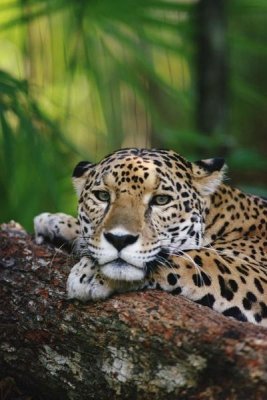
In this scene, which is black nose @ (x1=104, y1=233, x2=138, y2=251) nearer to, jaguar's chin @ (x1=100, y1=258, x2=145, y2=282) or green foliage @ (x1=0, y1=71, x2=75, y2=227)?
jaguar's chin @ (x1=100, y1=258, x2=145, y2=282)

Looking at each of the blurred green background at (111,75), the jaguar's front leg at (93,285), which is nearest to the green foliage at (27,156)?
the blurred green background at (111,75)

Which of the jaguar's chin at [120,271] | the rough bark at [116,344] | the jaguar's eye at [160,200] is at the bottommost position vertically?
the rough bark at [116,344]

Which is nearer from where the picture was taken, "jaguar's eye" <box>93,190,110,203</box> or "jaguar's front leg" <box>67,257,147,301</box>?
"jaguar's front leg" <box>67,257,147,301</box>

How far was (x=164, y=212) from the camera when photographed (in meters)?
6.74

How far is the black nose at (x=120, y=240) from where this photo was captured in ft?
19.9

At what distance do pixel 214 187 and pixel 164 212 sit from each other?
796 millimetres

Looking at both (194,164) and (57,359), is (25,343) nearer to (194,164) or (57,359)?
(57,359)

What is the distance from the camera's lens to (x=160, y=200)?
22.2 feet

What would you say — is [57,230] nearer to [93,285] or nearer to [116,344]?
[93,285]

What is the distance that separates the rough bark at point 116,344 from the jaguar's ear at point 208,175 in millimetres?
1244

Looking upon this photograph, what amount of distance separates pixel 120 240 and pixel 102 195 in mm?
853

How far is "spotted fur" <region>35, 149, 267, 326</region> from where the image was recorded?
244 inches

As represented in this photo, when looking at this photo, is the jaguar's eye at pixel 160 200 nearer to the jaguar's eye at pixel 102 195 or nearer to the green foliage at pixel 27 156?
the jaguar's eye at pixel 102 195

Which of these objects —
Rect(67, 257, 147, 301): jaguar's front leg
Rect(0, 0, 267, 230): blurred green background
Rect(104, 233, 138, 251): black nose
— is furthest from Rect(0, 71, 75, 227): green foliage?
Rect(104, 233, 138, 251): black nose
